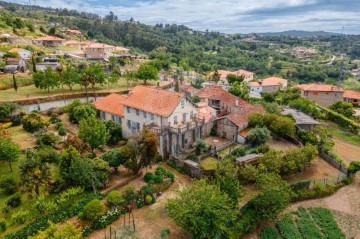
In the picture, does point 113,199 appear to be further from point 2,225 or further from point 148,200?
point 2,225

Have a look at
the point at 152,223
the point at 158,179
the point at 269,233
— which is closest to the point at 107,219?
the point at 152,223

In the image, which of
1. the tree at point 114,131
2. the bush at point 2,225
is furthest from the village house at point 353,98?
the bush at point 2,225

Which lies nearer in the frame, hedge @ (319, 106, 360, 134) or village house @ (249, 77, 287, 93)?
hedge @ (319, 106, 360, 134)

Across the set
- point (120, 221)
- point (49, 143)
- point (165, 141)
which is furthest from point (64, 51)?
point (120, 221)

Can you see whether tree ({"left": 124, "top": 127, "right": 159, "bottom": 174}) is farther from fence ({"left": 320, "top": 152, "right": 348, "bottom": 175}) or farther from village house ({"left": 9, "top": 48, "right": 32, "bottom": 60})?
village house ({"left": 9, "top": 48, "right": 32, "bottom": 60})

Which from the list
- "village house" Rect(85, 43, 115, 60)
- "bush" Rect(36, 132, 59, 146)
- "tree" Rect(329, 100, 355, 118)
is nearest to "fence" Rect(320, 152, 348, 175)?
"tree" Rect(329, 100, 355, 118)

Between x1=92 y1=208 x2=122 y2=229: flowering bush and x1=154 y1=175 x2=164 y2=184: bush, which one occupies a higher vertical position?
x1=154 y1=175 x2=164 y2=184: bush
